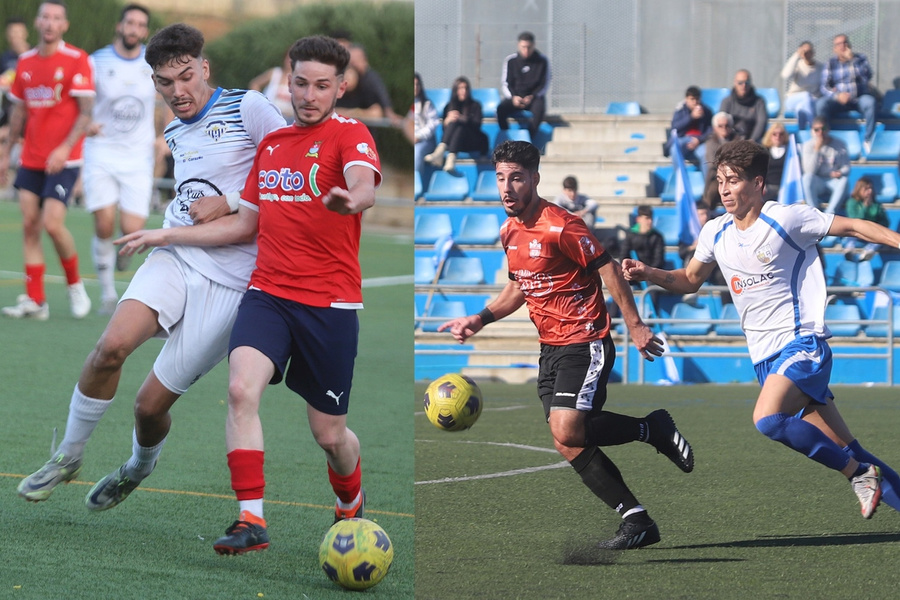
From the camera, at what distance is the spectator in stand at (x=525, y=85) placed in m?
15.6

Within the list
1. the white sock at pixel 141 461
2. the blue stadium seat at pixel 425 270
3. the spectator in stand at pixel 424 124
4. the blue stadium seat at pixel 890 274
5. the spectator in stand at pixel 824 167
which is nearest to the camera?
the white sock at pixel 141 461

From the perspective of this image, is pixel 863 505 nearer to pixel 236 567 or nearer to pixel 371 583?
pixel 371 583

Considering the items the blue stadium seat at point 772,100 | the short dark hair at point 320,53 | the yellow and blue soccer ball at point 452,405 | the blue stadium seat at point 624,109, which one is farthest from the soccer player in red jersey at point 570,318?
the blue stadium seat at point 624,109

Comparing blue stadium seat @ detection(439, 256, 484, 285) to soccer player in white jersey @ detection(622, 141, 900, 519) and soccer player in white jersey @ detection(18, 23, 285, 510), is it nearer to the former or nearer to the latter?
soccer player in white jersey @ detection(622, 141, 900, 519)

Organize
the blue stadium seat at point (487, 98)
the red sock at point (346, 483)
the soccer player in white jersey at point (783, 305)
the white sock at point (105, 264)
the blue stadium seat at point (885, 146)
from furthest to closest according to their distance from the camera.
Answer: the blue stadium seat at point (487, 98)
the blue stadium seat at point (885, 146)
the white sock at point (105, 264)
the soccer player in white jersey at point (783, 305)
the red sock at point (346, 483)

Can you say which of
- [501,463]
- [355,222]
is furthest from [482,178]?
[355,222]

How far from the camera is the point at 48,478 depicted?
4586 mm

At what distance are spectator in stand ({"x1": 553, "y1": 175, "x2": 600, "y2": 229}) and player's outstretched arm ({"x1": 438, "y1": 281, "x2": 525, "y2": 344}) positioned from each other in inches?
320

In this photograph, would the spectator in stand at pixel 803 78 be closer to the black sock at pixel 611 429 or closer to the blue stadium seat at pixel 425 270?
the blue stadium seat at pixel 425 270

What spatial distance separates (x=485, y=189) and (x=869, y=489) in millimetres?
11357

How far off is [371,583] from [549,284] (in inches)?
62.8

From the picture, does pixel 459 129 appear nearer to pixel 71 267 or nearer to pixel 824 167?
pixel 824 167

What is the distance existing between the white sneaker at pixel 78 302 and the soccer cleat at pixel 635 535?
707 cm

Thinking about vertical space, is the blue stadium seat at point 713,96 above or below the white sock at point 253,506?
above
